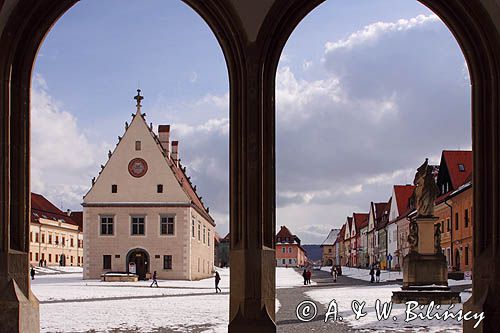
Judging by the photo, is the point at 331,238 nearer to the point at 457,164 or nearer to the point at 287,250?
Answer: the point at 287,250

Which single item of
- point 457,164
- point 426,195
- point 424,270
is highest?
point 457,164

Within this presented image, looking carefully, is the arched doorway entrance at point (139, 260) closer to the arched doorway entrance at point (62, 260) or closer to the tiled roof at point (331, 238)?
the arched doorway entrance at point (62, 260)

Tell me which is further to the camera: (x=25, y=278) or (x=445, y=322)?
(x=445, y=322)

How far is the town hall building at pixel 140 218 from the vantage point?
38.8m

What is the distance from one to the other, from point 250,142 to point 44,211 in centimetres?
6351

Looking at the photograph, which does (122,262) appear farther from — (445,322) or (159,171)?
(445,322)

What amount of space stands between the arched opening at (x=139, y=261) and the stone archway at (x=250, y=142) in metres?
Answer: 31.5

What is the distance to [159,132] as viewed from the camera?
1772 inches

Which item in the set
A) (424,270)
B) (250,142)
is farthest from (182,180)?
(250,142)

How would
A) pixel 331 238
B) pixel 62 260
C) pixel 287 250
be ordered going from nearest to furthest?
pixel 62 260, pixel 287 250, pixel 331 238

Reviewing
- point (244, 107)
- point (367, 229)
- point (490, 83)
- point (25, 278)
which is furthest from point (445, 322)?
point (367, 229)

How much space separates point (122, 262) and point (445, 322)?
28.9m

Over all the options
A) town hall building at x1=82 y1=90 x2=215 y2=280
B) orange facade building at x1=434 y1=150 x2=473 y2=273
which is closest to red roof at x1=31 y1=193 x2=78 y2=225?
town hall building at x1=82 y1=90 x2=215 y2=280

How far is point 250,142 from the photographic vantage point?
24.5ft
